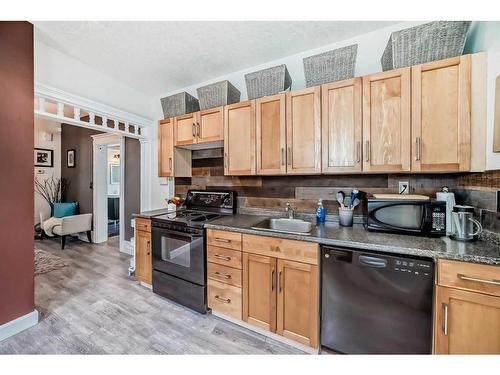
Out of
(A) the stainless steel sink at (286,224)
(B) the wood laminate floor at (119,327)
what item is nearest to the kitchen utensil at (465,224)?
(A) the stainless steel sink at (286,224)

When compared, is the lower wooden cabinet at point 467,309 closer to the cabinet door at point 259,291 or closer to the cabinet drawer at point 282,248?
the cabinet drawer at point 282,248

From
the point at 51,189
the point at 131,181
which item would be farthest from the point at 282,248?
the point at 51,189

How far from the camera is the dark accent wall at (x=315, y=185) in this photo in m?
1.43

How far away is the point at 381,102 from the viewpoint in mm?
1613

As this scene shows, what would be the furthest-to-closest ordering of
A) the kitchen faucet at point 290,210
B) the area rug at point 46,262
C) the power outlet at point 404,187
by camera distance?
1. the area rug at point 46,262
2. the kitchen faucet at point 290,210
3. the power outlet at point 404,187

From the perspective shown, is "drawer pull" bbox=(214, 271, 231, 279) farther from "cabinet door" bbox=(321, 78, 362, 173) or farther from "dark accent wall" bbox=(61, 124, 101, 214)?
"dark accent wall" bbox=(61, 124, 101, 214)

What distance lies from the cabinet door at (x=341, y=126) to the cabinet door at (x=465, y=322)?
962 millimetres

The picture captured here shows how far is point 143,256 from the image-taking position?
251 centimetres

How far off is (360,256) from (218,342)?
1.31m

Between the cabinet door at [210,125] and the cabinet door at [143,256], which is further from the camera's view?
the cabinet door at [143,256]

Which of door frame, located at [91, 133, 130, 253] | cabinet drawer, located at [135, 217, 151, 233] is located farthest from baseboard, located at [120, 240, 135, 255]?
cabinet drawer, located at [135, 217, 151, 233]

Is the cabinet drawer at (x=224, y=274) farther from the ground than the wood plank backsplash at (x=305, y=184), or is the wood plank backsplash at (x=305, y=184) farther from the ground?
the wood plank backsplash at (x=305, y=184)

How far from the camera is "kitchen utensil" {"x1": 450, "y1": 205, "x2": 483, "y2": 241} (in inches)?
52.0
